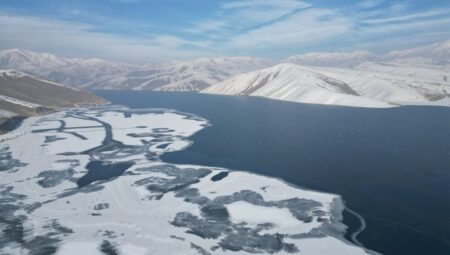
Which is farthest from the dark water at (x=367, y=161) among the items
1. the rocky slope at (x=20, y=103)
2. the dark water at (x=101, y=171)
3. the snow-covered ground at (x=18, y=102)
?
the snow-covered ground at (x=18, y=102)

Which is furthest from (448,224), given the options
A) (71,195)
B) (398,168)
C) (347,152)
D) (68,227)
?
(71,195)

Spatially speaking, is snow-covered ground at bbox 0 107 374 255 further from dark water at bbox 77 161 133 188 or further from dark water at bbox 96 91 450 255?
dark water at bbox 96 91 450 255

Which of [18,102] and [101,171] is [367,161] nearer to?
[101,171]

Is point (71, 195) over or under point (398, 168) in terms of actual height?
under

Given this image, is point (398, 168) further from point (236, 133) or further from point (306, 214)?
point (236, 133)

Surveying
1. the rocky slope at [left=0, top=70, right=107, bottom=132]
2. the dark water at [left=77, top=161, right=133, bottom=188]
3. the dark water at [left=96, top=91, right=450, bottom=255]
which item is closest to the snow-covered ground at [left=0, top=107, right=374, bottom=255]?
the dark water at [left=77, top=161, right=133, bottom=188]

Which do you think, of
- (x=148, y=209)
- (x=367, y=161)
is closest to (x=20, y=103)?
(x=148, y=209)
